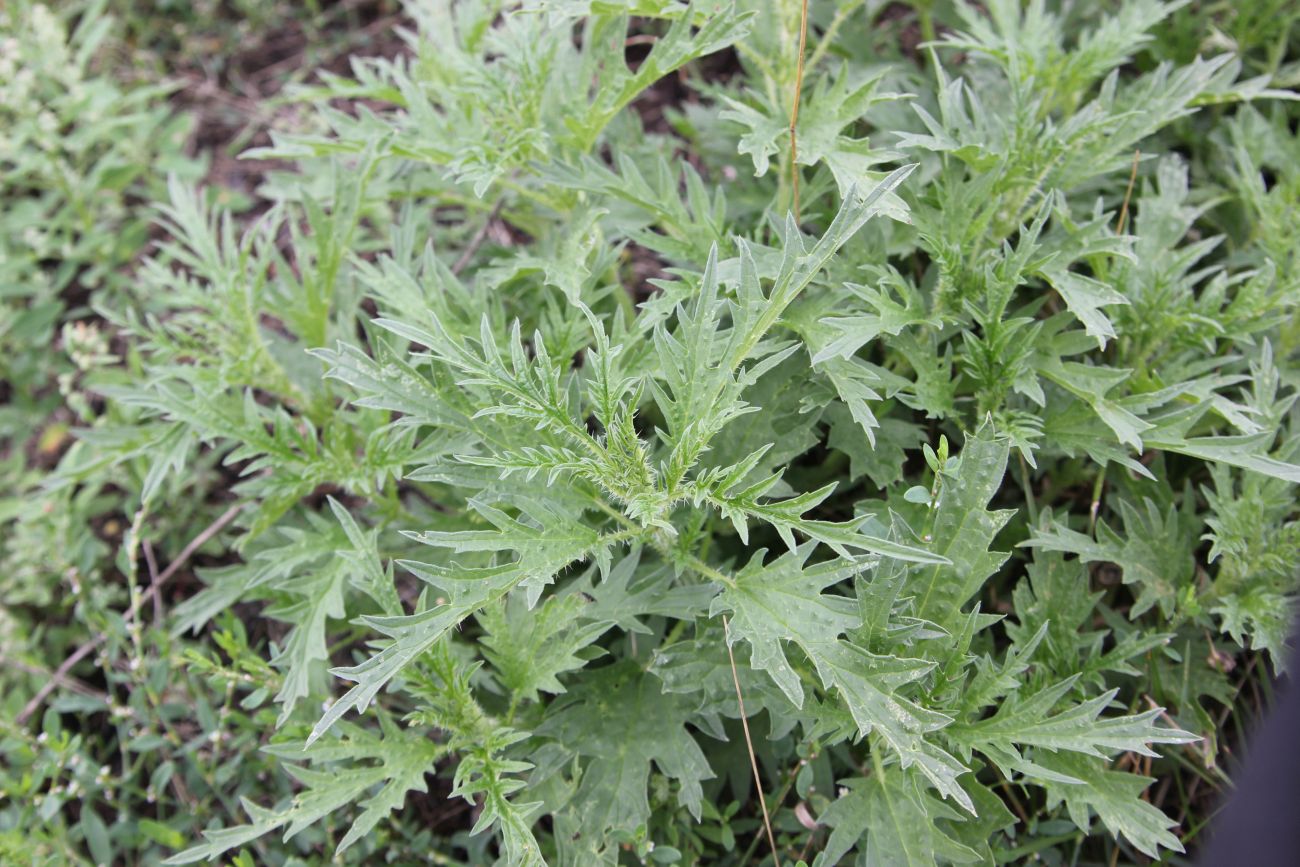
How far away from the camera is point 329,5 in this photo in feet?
14.7

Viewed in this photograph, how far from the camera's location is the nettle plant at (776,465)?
6.15 feet

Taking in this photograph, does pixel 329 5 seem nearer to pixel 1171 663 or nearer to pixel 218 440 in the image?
pixel 218 440

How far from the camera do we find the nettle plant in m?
1.88

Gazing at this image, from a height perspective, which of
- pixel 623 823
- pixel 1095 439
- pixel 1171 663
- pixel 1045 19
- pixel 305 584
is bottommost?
pixel 1171 663

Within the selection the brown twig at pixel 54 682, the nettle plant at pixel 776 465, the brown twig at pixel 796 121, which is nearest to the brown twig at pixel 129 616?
the brown twig at pixel 54 682

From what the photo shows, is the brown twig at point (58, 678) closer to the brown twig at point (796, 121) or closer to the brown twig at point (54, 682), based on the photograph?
the brown twig at point (54, 682)

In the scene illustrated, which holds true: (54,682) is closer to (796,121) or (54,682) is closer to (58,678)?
(58,678)

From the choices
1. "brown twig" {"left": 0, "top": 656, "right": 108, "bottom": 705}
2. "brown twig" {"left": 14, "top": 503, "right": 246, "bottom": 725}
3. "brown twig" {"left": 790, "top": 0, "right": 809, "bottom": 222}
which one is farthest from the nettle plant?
"brown twig" {"left": 0, "top": 656, "right": 108, "bottom": 705}

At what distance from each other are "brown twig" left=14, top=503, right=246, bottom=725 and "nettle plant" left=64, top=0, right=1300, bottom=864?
0.48 m

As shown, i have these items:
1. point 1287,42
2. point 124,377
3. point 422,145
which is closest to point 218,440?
point 124,377

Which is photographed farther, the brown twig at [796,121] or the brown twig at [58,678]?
the brown twig at [58,678]

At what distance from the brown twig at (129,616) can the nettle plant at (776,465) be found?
48 cm

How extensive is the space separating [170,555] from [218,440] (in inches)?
16.4

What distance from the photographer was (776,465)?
2289mm
